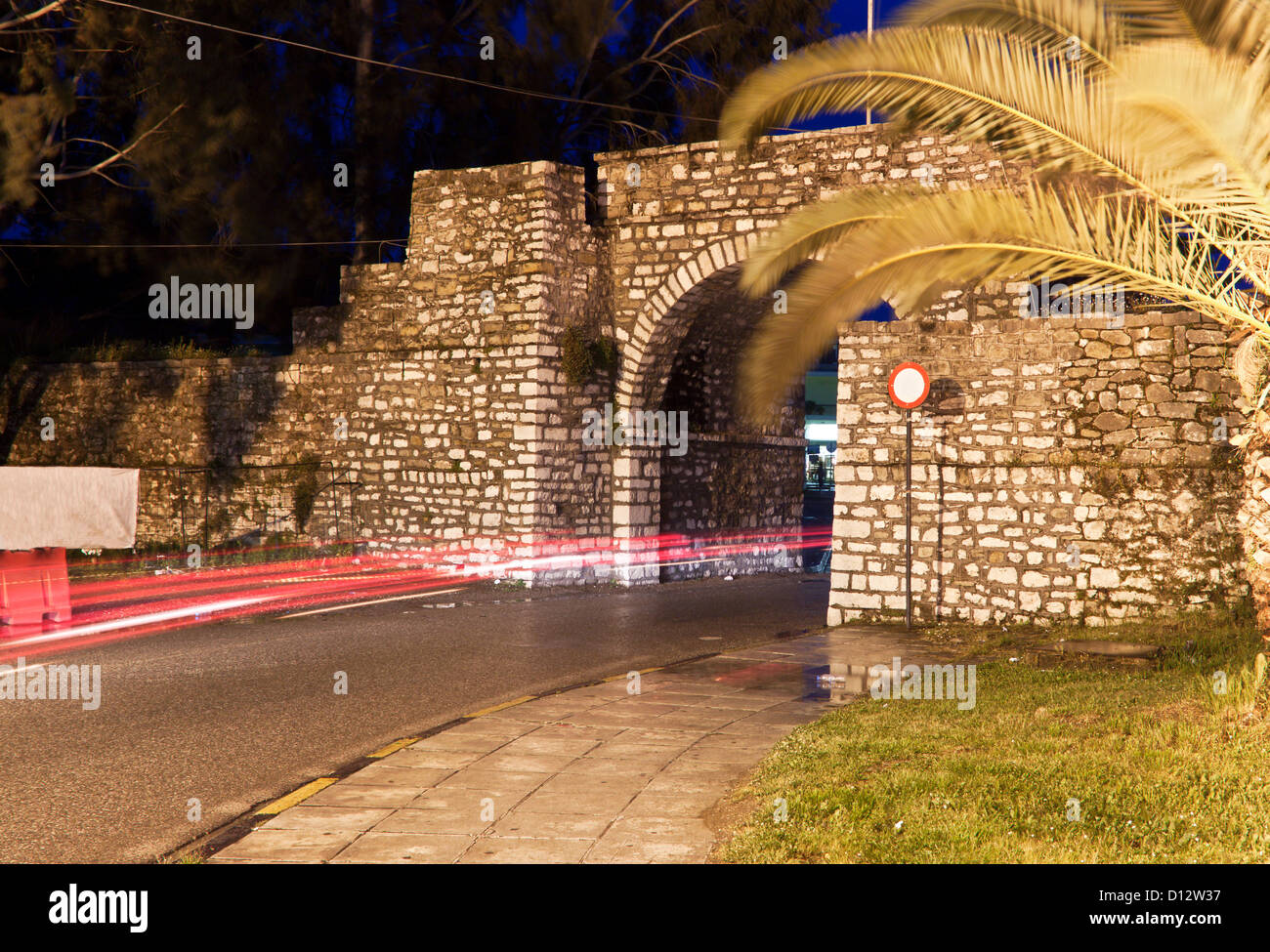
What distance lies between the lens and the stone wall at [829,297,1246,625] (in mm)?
10367

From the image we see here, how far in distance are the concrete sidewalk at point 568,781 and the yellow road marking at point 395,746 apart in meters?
0.09

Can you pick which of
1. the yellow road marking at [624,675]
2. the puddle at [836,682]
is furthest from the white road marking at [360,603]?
the puddle at [836,682]

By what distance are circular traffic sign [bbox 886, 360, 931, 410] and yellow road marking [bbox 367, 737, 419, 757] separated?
6.34 meters

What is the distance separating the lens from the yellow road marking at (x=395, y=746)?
666 cm

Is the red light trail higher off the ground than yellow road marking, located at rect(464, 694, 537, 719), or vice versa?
the red light trail

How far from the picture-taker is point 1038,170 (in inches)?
277

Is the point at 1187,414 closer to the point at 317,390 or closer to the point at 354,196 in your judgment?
the point at 317,390

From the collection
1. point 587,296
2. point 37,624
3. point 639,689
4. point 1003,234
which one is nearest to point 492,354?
point 587,296

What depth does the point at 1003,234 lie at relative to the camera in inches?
262

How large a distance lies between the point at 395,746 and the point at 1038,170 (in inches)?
203

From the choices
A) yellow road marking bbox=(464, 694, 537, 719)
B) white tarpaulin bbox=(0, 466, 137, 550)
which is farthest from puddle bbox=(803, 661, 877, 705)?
white tarpaulin bbox=(0, 466, 137, 550)

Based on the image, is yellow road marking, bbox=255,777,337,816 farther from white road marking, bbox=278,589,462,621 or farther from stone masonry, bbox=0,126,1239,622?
stone masonry, bbox=0,126,1239,622

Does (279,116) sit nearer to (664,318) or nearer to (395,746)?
(664,318)

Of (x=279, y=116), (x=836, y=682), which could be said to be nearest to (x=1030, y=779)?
(x=836, y=682)
